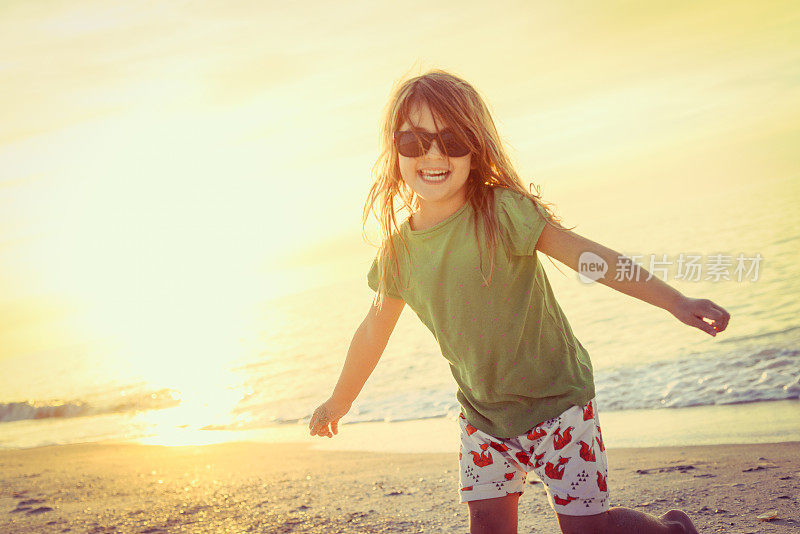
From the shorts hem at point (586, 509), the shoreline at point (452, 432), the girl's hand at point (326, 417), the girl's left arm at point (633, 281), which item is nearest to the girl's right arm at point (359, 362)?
the girl's hand at point (326, 417)

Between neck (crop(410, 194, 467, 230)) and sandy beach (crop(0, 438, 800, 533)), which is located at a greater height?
neck (crop(410, 194, 467, 230))

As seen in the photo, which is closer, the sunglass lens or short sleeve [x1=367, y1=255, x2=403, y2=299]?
the sunglass lens

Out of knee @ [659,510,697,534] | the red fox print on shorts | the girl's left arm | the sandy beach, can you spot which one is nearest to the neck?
the girl's left arm

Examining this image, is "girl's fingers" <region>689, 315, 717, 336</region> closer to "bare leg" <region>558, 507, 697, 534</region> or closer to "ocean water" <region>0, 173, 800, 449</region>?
"bare leg" <region>558, 507, 697, 534</region>

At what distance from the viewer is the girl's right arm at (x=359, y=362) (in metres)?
3.01

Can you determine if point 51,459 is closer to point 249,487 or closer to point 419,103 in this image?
point 249,487

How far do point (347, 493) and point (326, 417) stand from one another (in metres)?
1.75

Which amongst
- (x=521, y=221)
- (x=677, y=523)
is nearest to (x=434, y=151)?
(x=521, y=221)

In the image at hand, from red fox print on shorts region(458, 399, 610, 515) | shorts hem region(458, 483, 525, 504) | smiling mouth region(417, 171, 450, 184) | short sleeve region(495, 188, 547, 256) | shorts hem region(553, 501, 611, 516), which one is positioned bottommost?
shorts hem region(553, 501, 611, 516)

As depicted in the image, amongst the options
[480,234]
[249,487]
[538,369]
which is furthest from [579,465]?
[249,487]

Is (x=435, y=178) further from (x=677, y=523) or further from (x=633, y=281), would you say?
(x=677, y=523)

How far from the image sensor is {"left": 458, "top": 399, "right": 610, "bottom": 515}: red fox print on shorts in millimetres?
2520

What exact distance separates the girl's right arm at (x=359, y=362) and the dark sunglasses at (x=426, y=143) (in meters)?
0.67

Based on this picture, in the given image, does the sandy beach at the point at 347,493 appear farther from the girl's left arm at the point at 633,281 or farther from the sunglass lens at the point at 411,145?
the sunglass lens at the point at 411,145
